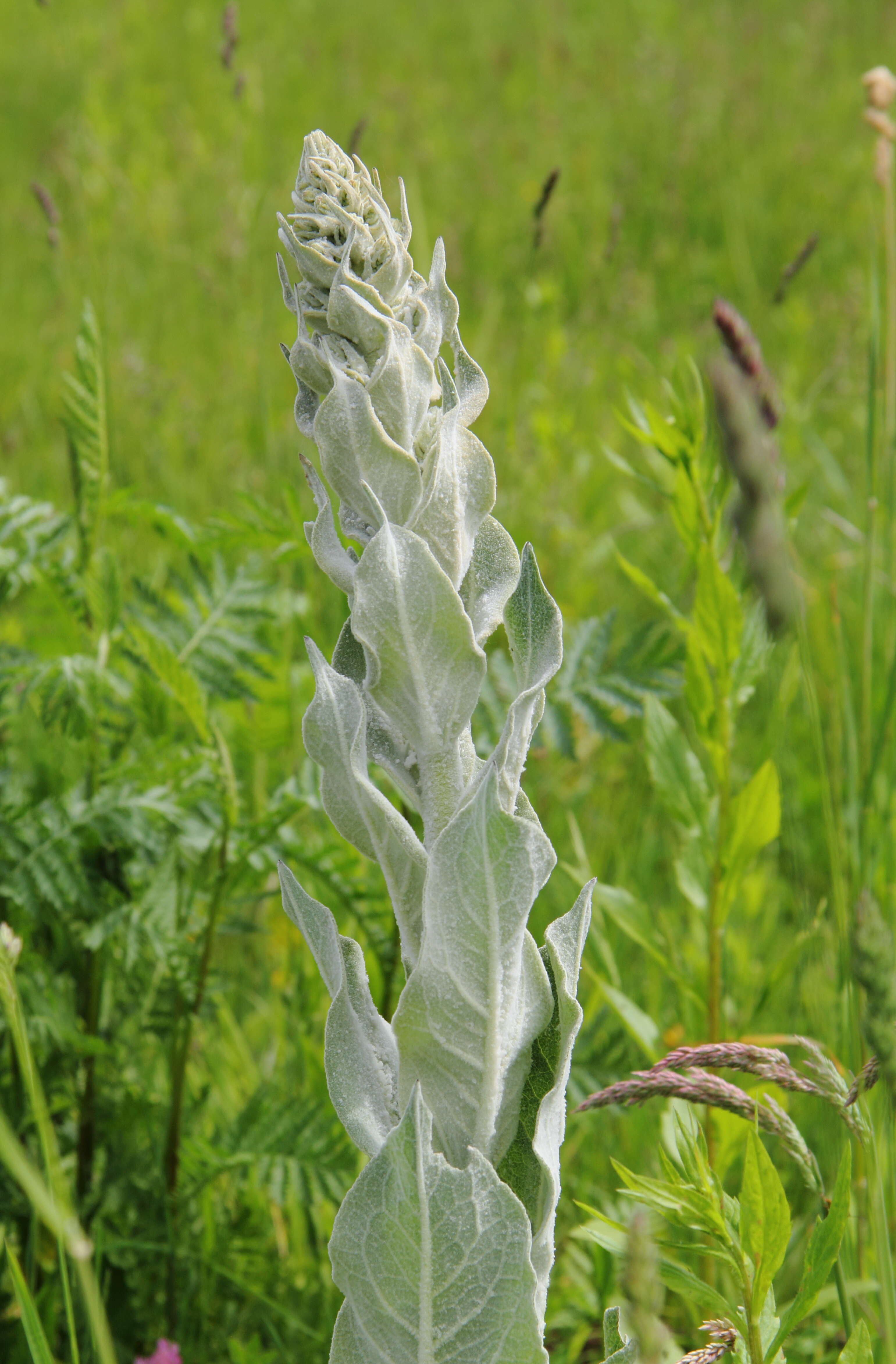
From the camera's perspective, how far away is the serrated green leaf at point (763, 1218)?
88 cm

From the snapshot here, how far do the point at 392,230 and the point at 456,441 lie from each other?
16cm

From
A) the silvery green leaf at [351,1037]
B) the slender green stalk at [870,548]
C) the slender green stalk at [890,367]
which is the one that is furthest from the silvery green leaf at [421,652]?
the slender green stalk at [890,367]

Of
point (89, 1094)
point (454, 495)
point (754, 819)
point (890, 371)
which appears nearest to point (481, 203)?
point (890, 371)

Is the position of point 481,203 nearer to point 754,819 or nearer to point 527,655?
point 754,819

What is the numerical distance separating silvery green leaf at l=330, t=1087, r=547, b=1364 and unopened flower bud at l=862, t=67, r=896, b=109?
146cm

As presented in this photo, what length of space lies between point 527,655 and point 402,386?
0.21 meters

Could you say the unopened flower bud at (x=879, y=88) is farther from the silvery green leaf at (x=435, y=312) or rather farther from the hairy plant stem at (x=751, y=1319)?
the hairy plant stem at (x=751, y=1319)

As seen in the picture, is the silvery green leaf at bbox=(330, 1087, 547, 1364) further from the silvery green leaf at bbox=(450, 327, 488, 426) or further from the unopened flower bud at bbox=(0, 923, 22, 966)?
the silvery green leaf at bbox=(450, 327, 488, 426)

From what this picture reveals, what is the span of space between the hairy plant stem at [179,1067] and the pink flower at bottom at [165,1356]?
0.47ft

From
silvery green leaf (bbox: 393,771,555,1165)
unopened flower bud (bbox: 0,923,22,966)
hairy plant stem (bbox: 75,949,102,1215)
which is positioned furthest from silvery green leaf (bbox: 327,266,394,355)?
hairy plant stem (bbox: 75,949,102,1215)

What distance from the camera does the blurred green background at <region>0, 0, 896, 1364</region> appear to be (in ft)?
5.33

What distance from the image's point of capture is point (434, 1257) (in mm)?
736

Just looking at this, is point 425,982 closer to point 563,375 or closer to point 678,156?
point 563,375

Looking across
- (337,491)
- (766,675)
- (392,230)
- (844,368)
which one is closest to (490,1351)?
(337,491)
